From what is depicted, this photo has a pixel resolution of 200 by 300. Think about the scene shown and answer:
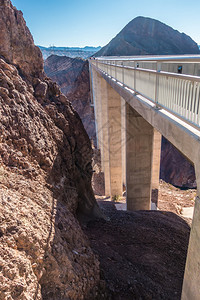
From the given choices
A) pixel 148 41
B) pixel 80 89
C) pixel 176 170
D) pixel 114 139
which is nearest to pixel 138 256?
pixel 114 139

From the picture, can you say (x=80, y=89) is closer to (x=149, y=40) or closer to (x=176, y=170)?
(x=176, y=170)

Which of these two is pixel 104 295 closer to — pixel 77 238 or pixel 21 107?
pixel 77 238

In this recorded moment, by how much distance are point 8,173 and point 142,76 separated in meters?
3.43

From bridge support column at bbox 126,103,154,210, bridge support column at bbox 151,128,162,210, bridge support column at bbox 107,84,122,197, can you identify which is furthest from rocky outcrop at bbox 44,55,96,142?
bridge support column at bbox 126,103,154,210

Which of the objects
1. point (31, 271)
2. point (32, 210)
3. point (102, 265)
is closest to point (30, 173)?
point (32, 210)

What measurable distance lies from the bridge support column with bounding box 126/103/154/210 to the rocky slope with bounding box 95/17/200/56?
165ft

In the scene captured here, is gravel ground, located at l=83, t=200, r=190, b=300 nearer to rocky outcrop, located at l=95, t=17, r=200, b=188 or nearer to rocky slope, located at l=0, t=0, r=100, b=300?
rocky slope, located at l=0, t=0, r=100, b=300

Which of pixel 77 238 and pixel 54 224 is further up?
pixel 54 224

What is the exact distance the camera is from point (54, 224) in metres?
3.59

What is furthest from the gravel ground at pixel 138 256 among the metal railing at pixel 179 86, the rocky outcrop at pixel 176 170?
the rocky outcrop at pixel 176 170

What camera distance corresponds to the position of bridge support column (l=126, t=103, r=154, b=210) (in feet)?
→ 32.0

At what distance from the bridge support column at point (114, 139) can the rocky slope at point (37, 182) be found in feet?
26.7

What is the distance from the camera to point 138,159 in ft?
33.8

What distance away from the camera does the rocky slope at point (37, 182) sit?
275 cm
